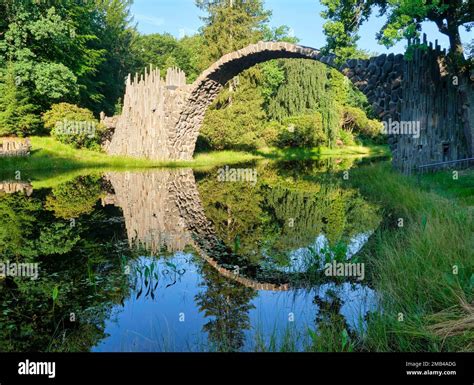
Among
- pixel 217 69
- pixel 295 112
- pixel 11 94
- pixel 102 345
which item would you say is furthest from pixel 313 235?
pixel 295 112

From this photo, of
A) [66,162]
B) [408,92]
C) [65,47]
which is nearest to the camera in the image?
[408,92]

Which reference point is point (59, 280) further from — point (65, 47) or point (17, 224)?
point (65, 47)

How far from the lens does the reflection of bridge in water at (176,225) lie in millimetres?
6160

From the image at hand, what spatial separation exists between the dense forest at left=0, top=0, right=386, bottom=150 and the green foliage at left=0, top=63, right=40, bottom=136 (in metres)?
0.05

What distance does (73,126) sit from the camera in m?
25.0

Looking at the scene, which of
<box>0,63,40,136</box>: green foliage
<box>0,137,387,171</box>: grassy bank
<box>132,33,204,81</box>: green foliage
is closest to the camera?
<box>0,137,387,171</box>: grassy bank

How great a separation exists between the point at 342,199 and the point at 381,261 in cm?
654

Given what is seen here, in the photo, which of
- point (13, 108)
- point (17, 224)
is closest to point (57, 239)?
point (17, 224)

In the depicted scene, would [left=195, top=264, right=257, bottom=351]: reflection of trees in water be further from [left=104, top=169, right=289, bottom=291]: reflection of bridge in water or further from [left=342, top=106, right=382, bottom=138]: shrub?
[left=342, top=106, right=382, bottom=138]: shrub

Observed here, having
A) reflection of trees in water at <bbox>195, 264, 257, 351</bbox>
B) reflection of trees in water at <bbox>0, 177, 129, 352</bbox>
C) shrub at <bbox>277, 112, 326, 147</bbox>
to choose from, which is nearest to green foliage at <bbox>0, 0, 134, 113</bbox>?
shrub at <bbox>277, 112, 326, 147</bbox>

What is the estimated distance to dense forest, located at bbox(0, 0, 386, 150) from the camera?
25.8 metres

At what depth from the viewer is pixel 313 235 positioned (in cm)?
834

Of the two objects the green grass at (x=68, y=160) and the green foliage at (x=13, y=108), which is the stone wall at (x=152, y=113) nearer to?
the green grass at (x=68, y=160)

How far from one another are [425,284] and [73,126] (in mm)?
23261
